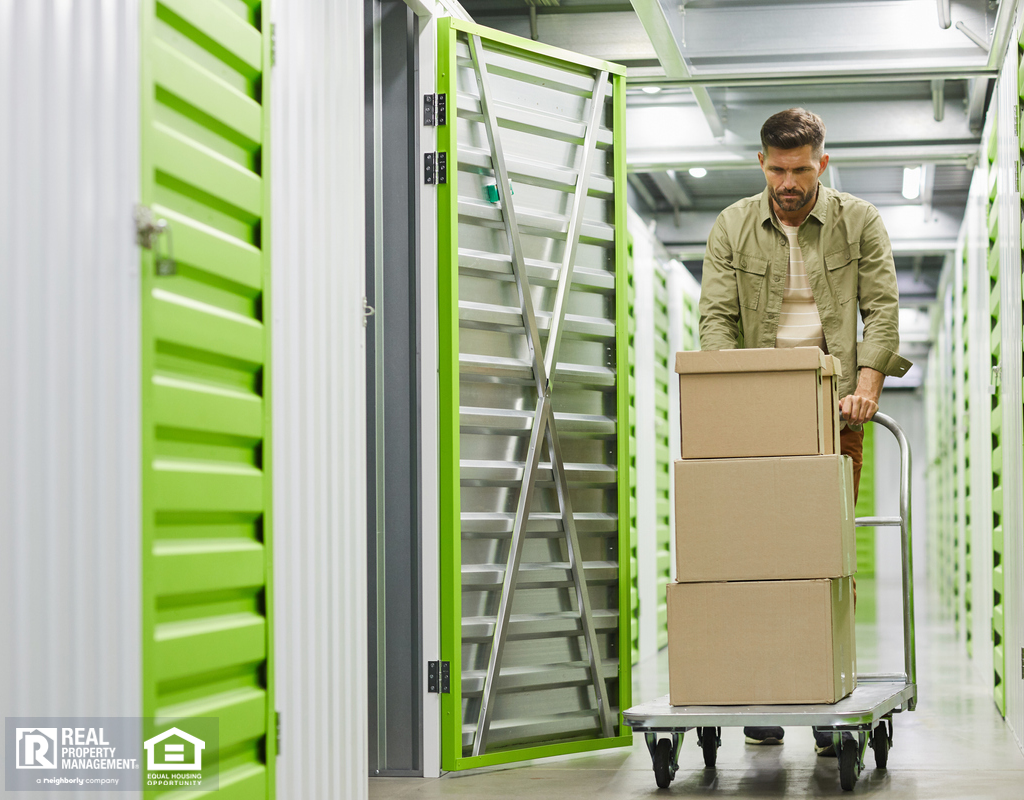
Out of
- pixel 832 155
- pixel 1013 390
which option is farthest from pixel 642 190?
pixel 1013 390

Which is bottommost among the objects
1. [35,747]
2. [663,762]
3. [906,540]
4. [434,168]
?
[663,762]

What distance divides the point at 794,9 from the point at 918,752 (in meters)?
3.02

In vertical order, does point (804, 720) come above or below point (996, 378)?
below

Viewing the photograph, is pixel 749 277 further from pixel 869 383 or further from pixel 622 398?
pixel 622 398

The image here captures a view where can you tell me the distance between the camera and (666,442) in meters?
8.65

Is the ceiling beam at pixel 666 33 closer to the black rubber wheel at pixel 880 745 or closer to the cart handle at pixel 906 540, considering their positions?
the cart handle at pixel 906 540

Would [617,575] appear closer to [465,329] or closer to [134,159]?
[465,329]

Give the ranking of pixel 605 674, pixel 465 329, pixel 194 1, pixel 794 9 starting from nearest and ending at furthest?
pixel 194 1
pixel 465 329
pixel 605 674
pixel 794 9

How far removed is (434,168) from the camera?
374 cm

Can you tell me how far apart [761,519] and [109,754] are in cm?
193

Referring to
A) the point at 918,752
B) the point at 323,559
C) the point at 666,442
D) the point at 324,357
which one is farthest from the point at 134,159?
the point at 666,442

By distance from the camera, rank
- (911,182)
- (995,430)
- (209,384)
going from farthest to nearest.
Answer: (911,182)
(995,430)
(209,384)

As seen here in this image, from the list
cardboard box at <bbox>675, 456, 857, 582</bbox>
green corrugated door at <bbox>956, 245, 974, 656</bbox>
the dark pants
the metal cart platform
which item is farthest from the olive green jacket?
green corrugated door at <bbox>956, 245, 974, 656</bbox>

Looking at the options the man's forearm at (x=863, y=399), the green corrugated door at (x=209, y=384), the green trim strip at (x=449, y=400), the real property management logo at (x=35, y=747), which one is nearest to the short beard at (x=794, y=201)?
the man's forearm at (x=863, y=399)
